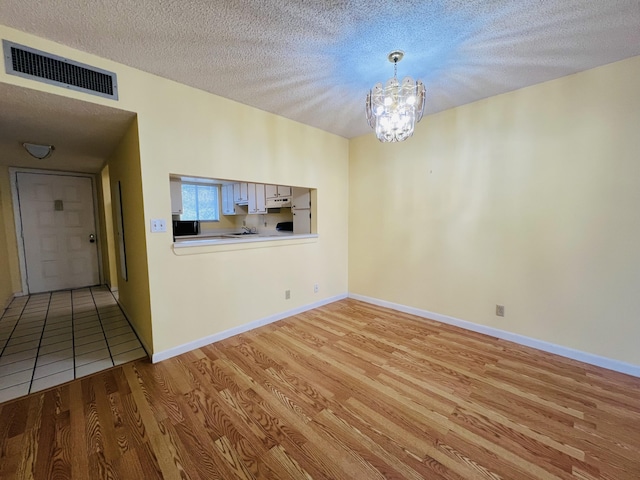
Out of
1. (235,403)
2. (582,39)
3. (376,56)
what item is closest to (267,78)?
(376,56)

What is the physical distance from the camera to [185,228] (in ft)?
17.6

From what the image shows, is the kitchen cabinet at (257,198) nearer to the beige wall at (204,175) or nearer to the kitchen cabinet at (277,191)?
the kitchen cabinet at (277,191)

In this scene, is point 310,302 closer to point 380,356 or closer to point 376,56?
point 380,356

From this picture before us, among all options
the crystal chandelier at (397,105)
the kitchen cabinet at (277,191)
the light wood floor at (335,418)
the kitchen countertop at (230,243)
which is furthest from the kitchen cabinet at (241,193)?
the crystal chandelier at (397,105)

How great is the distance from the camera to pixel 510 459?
4.51 feet

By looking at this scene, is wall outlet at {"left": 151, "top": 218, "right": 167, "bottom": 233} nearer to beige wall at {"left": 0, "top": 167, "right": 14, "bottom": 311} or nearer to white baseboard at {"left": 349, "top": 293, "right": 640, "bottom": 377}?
white baseboard at {"left": 349, "top": 293, "right": 640, "bottom": 377}

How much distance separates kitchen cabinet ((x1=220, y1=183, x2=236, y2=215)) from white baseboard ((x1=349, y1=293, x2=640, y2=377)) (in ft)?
13.0

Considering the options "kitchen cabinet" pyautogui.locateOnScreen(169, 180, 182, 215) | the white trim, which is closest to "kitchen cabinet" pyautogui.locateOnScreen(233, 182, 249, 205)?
"kitchen cabinet" pyautogui.locateOnScreen(169, 180, 182, 215)

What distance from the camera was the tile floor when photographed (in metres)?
2.13

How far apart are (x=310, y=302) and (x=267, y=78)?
273 cm

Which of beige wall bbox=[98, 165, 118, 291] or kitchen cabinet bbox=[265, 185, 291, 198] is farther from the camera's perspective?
beige wall bbox=[98, 165, 118, 291]

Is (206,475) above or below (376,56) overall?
below

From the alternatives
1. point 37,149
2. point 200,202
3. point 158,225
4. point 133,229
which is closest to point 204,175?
point 158,225

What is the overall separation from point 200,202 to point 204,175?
12.8ft
